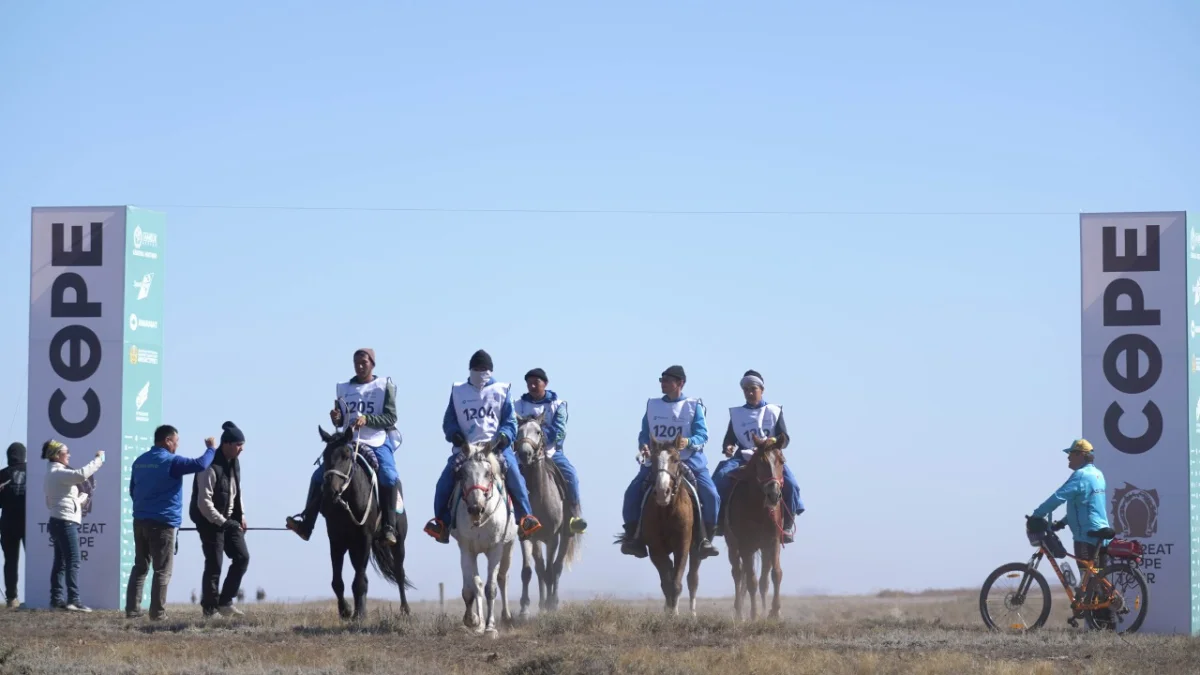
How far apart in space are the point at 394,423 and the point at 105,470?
5.07m

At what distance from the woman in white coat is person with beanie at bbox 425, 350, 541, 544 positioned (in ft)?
17.4

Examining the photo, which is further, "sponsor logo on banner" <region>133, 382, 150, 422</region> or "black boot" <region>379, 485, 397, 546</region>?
"sponsor logo on banner" <region>133, 382, 150, 422</region>

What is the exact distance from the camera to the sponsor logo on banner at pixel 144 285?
73.7 ft

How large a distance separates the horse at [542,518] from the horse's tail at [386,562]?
4.93 ft

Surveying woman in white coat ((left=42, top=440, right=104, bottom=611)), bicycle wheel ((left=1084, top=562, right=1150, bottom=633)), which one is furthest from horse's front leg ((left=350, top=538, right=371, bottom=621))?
bicycle wheel ((left=1084, top=562, right=1150, bottom=633))

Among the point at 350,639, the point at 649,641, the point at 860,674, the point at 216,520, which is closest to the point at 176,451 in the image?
the point at 216,520

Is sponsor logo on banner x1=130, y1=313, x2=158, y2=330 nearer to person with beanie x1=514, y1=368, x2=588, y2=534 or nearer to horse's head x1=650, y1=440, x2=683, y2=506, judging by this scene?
person with beanie x1=514, y1=368, x2=588, y2=534

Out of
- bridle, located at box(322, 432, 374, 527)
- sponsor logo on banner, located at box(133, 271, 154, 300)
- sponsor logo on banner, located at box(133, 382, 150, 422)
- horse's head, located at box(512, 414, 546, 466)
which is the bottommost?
bridle, located at box(322, 432, 374, 527)

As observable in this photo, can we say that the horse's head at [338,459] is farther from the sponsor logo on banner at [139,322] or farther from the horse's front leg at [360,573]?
the sponsor logo on banner at [139,322]

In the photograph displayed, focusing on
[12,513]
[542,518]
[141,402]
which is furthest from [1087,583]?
[12,513]

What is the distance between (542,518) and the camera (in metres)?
21.2

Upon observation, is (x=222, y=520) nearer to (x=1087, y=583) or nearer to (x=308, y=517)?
(x=308, y=517)

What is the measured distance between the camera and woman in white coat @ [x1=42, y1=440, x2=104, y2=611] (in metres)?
21.3

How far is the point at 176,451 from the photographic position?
65.5 feet
